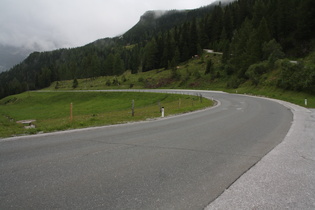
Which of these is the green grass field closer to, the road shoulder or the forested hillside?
the forested hillside

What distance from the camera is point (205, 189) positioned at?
3.98 meters

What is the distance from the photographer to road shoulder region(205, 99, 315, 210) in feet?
11.5

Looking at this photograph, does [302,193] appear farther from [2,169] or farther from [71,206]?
[2,169]

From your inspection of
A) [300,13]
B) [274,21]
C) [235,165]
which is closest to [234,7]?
[274,21]

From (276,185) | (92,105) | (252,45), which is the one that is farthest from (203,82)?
(276,185)

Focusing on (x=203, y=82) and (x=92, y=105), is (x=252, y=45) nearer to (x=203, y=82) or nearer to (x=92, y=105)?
(x=203, y=82)

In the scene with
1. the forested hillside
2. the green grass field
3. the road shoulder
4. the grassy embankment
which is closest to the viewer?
the road shoulder

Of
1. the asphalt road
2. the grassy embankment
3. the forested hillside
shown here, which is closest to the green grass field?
the grassy embankment

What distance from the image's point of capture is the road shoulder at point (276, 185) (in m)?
3.50

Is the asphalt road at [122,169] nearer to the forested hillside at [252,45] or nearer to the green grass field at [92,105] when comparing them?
the green grass field at [92,105]

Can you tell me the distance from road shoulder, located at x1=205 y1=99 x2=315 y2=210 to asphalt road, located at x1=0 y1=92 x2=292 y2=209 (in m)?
0.24

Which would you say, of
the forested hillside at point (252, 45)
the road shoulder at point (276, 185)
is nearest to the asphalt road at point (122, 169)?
the road shoulder at point (276, 185)

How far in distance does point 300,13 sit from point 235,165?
2590 inches

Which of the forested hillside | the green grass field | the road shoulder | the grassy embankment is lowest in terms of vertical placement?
the green grass field
